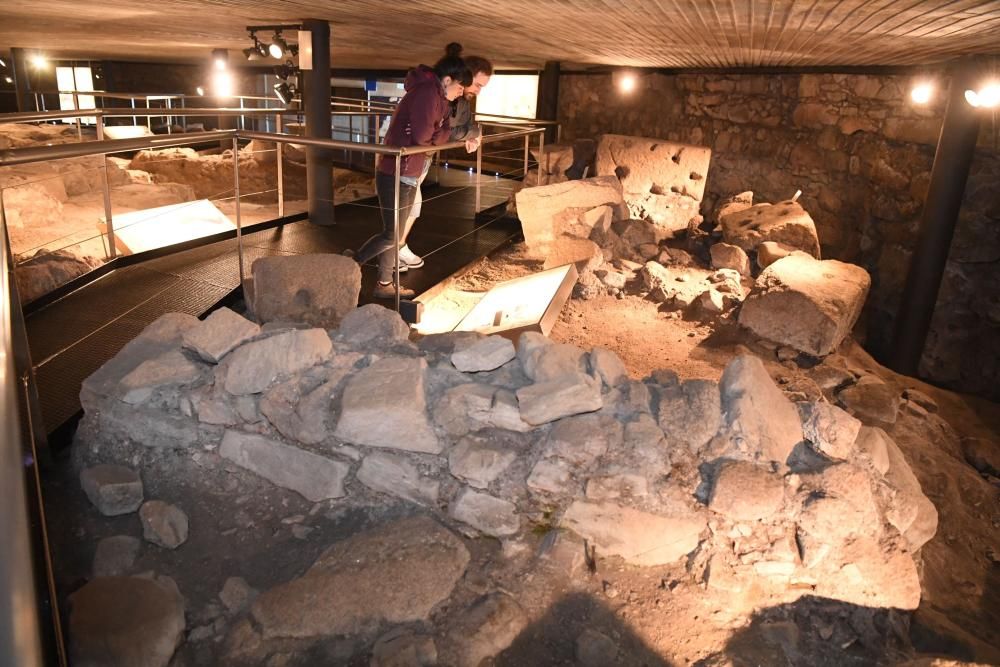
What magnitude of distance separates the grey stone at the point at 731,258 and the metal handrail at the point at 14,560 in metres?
6.28

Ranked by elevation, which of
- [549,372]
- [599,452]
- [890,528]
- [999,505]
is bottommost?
[999,505]

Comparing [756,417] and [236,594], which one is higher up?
[756,417]

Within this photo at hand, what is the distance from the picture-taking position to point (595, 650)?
1.87 metres

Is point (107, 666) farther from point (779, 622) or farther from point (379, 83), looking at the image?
point (379, 83)

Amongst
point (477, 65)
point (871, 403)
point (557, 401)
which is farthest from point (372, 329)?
point (871, 403)

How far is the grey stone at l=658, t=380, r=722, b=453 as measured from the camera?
91.7 inches

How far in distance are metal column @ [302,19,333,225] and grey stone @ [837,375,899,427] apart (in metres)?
4.28

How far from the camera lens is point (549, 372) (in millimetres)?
2436

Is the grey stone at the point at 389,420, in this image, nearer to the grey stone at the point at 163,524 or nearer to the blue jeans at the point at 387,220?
the grey stone at the point at 163,524

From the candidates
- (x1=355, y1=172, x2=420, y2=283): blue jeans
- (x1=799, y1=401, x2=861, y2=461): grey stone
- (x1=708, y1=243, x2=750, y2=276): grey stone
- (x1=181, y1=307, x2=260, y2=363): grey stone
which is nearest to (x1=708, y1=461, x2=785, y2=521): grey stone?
(x1=799, y1=401, x2=861, y2=461): grey stone

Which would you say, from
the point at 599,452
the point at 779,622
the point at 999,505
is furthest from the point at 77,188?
the point at 999,505

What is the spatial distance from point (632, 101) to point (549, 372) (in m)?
8.32

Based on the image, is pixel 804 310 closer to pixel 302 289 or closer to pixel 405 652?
pixel 302 289

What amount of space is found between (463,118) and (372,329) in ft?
6.69
